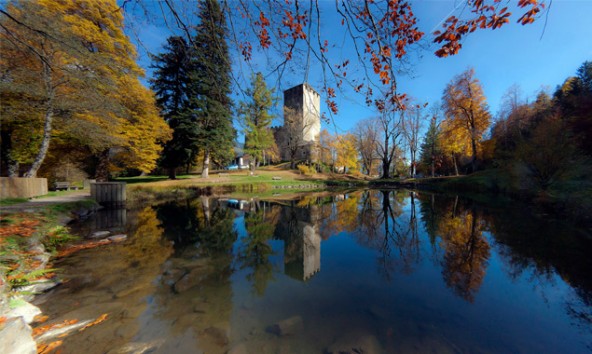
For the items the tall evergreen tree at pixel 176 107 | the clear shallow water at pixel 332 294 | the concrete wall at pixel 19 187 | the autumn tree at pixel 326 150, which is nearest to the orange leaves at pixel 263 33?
the clear shallow water at pixel 332 294

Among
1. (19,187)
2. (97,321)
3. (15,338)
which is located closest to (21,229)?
(97,321)

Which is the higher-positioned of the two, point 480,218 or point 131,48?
point 131,48

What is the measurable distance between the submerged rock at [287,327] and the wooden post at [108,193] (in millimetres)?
12205

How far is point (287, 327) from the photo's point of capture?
7.32 feet

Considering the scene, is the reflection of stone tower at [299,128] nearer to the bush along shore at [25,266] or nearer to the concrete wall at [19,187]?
the concrete wall at [19,187]

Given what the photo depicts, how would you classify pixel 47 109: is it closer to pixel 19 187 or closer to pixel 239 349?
pixel 19 187

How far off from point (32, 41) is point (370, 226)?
15.4 metres

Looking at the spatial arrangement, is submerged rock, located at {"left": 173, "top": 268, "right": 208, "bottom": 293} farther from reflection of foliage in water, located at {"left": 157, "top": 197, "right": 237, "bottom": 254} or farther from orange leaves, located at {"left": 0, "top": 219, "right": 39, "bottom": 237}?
orange leaves, located at {"left": 0, "top": 219, "right": 39, "bottom": 237}

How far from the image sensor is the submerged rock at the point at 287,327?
215cm

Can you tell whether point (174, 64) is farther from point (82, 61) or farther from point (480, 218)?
point (480, 218)

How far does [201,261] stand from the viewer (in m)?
3.97

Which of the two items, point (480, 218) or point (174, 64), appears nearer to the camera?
point (480, 218)

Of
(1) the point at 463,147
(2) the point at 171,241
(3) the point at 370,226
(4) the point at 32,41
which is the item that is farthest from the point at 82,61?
(1) the point at 463,147

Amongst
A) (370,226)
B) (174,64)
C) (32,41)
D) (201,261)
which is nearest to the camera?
(201,261)
